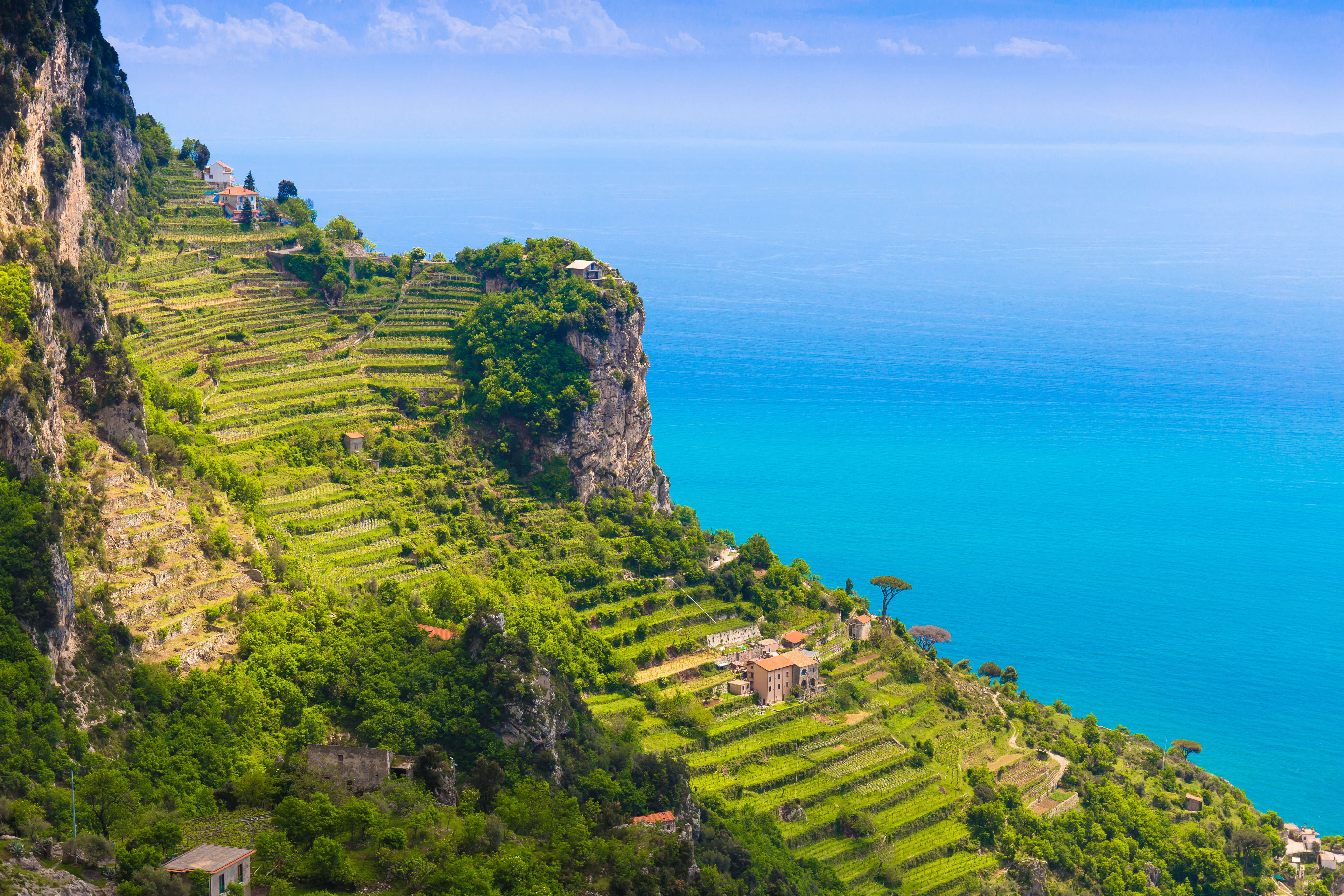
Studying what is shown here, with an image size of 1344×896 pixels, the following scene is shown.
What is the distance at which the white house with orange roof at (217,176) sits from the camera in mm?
76688

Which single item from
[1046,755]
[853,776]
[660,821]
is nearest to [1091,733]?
[1046,755]

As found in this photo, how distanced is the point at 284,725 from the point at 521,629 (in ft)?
39.4

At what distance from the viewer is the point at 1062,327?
17550 centimetres

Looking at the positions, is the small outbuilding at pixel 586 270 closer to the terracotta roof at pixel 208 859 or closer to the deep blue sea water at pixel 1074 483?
the deep blue sea water at pixel 1074 483

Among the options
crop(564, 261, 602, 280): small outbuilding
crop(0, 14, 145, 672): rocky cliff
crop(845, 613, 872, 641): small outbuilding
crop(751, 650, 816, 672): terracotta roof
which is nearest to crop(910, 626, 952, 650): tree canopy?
crop(845, 613, 872, 641): small outbuilding

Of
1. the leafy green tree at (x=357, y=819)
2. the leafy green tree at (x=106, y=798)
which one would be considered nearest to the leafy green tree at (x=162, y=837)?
the leafy green tree at (x=106, y=798)

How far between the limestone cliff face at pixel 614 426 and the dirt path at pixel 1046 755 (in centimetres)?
2087

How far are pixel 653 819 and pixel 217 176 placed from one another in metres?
51.3

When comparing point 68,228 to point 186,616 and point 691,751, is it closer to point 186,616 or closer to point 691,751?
point 186,616

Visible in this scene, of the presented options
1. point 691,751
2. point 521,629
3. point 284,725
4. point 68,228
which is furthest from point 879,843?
point 68,228

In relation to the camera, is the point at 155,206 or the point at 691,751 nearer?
the point at 691,751

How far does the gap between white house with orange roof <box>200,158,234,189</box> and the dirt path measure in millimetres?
51697

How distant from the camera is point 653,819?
43125mm

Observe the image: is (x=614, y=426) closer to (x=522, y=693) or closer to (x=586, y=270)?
(x=586, y=270)
